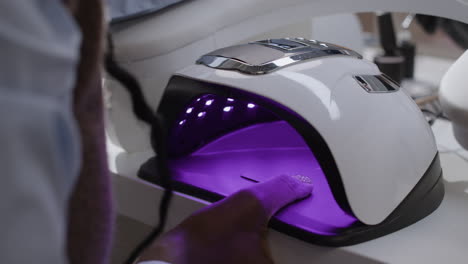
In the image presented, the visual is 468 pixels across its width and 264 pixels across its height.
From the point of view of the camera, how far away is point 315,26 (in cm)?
103

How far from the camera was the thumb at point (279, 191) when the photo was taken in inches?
21.5

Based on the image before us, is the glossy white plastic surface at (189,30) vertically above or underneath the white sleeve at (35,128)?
underneath

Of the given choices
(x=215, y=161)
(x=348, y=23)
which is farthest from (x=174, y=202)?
(x=348, y=23)

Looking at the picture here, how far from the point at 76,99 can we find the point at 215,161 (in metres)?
0.47

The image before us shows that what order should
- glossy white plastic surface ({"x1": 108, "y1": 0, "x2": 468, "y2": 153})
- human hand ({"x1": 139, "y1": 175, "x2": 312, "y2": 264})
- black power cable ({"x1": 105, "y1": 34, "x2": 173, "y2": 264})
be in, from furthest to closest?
1. glossy white plastic surface ({"x1": 108, "y1": 0, "x2": 468, "y2": 153})
2. human hand ({"x1": 139, "y1": 175, "x2": 312, "y2": 264})
3. black power cable ({"x1": 105, "y1": 34, "x2": 173, "y2": 264})

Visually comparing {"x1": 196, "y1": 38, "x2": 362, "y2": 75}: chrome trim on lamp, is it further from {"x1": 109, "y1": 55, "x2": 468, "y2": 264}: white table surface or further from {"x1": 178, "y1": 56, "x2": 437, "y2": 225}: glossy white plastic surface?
{"x1": 109, "y1": 55, "x2": 468, "y2": 264}: white table surface

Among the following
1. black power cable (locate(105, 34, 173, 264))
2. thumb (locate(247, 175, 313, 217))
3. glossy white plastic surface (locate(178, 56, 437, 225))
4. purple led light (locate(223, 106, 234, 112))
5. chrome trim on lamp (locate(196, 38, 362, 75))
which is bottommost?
thumb (locate(247, 175, 313, 217))

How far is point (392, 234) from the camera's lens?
529 millimetres

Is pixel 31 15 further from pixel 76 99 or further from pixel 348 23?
pixel 348 23

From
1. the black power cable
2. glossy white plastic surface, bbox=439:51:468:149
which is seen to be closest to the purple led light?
glossy white plastic surface, bbox=439:51:468:149

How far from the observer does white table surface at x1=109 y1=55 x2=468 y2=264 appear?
0.50m

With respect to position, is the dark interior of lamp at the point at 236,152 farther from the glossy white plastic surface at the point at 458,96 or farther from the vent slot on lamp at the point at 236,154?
the glossy white plastic surface at the point at 458,96

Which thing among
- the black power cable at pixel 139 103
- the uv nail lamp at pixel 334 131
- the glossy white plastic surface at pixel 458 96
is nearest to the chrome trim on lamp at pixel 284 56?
the uv nail lamp at pixel 334 131

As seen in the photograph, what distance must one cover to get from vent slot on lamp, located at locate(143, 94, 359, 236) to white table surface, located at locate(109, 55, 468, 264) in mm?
32
